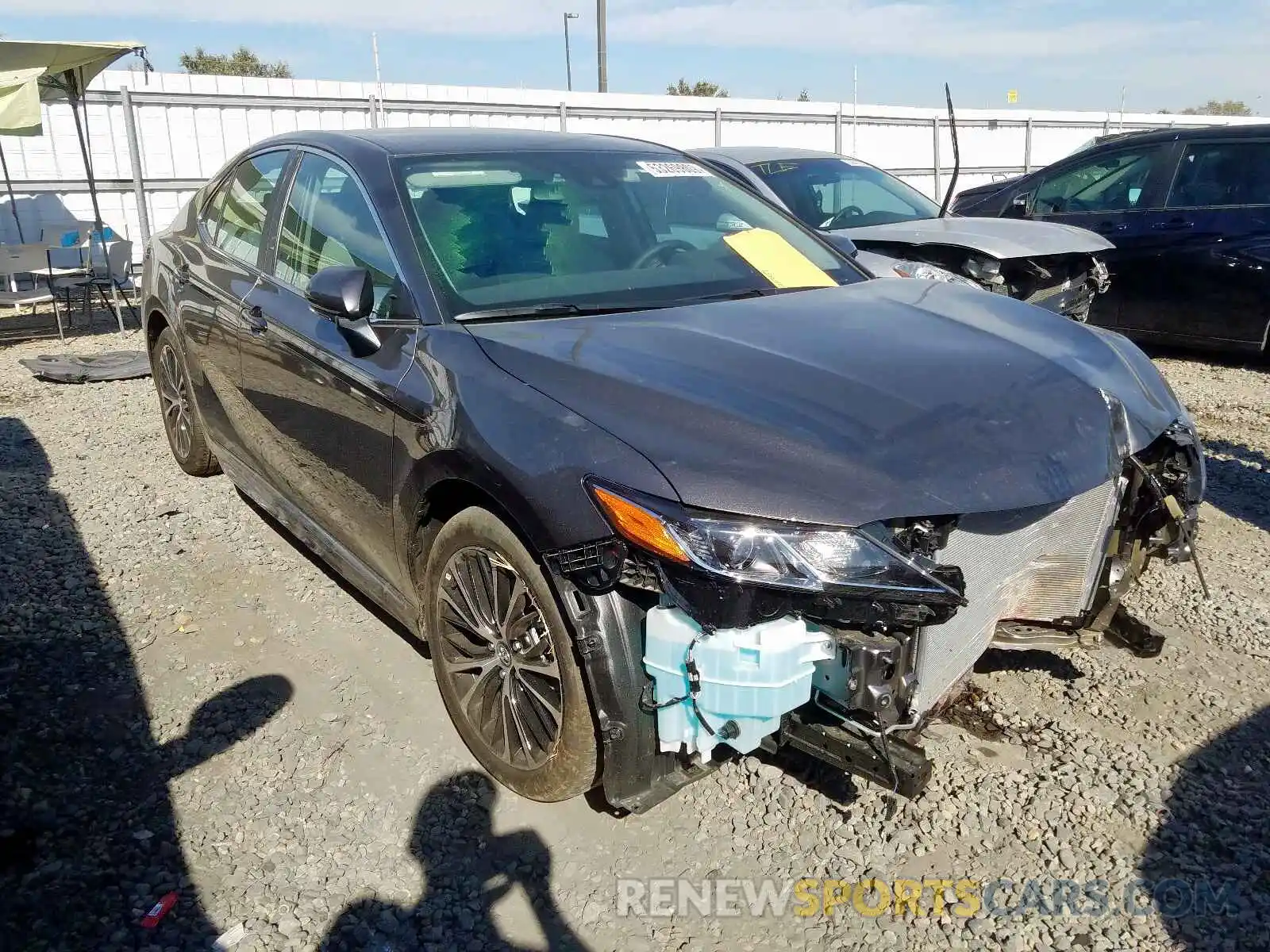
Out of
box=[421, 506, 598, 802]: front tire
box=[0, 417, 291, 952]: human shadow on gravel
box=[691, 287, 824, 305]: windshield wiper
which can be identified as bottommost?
box=[0, 417, 291, 952]: human shadow on gravel

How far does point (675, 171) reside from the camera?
3674 mm

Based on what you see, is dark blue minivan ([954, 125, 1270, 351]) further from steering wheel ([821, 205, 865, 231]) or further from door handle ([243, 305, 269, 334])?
door handle ([243, 305, 269, 334])

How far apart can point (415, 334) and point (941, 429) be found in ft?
4.69

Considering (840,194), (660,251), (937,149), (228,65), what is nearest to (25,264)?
(840,194)

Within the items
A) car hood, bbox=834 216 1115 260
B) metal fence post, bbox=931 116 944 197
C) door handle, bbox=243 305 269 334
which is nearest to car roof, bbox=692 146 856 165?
car hood, bbox=834 216 1115 260

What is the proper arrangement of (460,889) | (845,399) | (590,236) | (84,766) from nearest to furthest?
(845,399) < (460,889) < (84,766) < (590,236)

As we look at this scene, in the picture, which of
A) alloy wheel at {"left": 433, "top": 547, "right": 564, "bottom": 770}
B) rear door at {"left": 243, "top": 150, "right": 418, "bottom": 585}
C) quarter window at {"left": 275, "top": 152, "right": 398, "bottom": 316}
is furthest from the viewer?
quarter window at {"left": 275, "top": 152, "right": 398, "bottom": 316}

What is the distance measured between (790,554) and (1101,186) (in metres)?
7.52

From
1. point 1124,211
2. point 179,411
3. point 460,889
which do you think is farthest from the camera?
point 1124,211

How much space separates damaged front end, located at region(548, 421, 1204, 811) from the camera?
1.94 m

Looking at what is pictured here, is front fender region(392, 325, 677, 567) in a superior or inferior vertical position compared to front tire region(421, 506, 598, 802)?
superior

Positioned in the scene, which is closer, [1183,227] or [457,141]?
[457,141]

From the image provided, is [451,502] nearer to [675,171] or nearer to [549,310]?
[549,310]

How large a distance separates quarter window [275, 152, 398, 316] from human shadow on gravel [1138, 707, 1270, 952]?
99.9 inches
